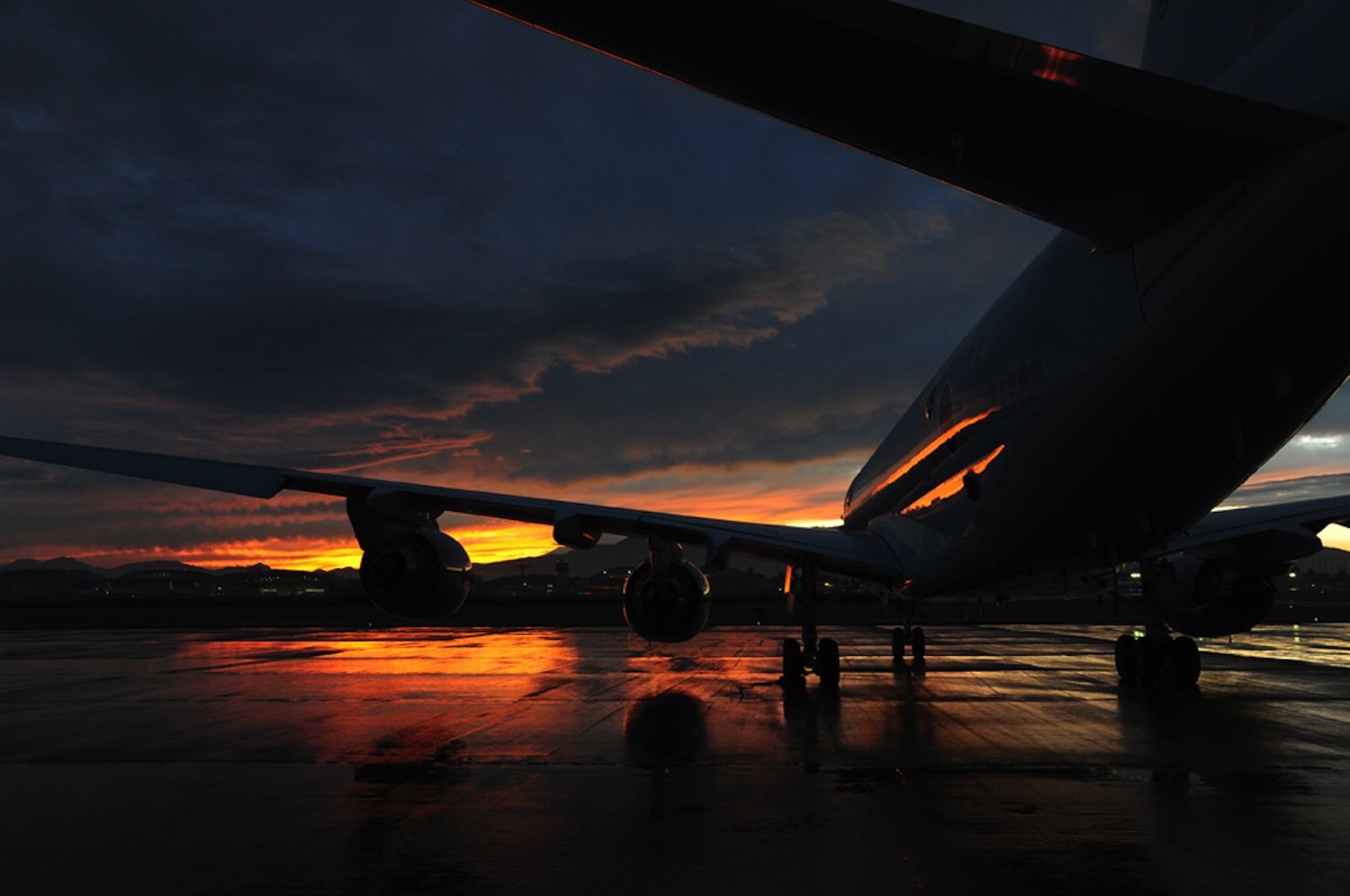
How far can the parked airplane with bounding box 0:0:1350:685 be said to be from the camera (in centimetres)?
475

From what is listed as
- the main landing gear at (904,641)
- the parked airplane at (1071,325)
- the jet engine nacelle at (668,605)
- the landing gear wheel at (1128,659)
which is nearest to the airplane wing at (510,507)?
the parked airplane at (1071,325)

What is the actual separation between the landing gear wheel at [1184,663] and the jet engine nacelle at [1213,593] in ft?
2.59

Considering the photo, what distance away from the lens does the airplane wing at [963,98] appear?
13.7 feet

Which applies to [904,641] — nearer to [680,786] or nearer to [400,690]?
[400,690]

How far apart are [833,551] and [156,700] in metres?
12.0

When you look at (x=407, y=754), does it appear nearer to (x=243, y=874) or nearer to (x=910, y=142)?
(x=243, y=874)

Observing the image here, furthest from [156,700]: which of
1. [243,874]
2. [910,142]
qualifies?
[910,142]

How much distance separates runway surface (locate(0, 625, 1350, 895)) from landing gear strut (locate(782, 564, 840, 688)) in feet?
1.44

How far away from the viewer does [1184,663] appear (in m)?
15.3

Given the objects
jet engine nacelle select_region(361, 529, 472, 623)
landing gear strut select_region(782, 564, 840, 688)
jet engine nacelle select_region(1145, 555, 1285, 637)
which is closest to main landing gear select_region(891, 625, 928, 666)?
landing gear strut select_region(782, 564, 840, 688)

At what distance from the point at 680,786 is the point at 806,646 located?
946cm

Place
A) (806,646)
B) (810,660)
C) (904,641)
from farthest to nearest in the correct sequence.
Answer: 1. (904,641)
2. (806,646)
3. (810,660)

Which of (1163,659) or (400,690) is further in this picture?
(400,690)

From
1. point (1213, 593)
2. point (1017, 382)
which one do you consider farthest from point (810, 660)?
point (1017, 382)
